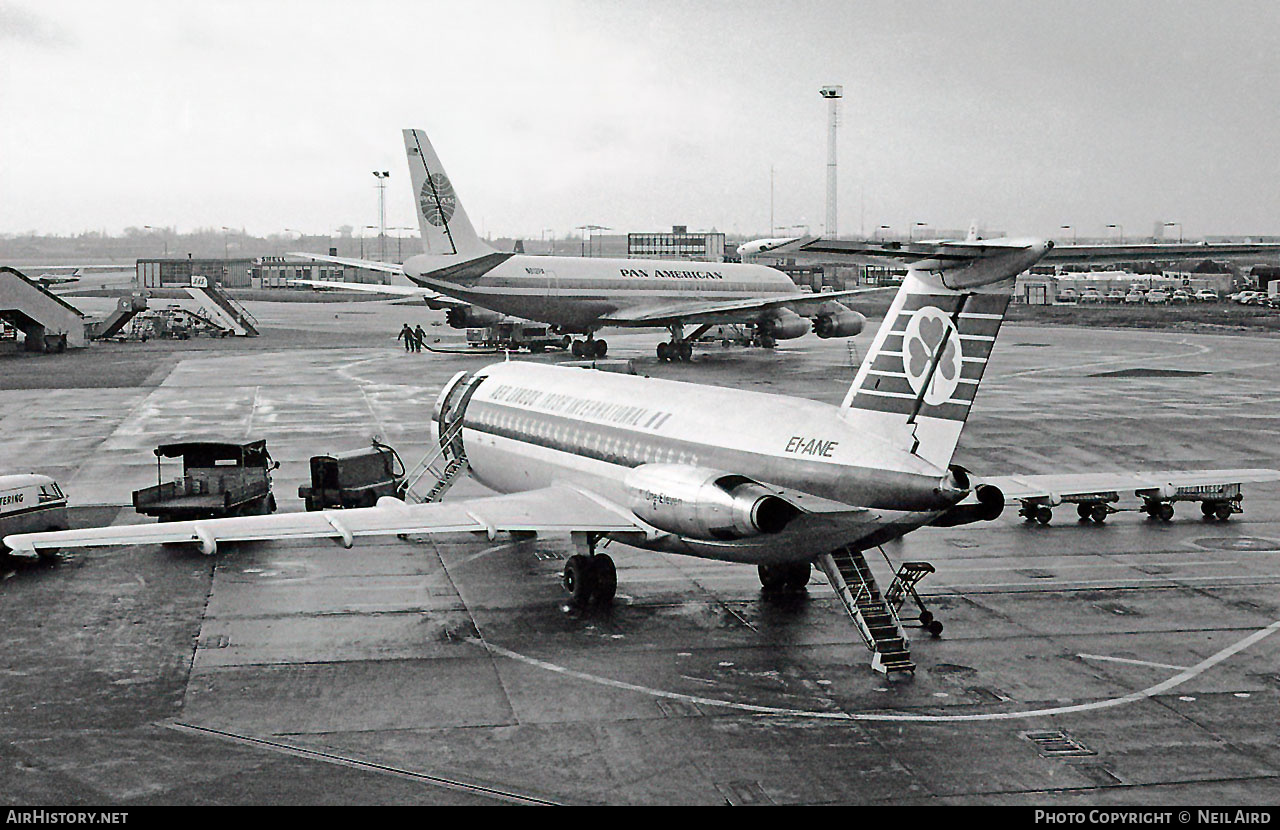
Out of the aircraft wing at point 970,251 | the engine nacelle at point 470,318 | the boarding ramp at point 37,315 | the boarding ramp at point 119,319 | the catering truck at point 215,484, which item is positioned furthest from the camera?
the boarding ramp at point 119,319

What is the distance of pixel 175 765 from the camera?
16219mm

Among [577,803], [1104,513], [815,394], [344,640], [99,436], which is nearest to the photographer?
[577,803]

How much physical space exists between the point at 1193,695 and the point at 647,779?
906 cm

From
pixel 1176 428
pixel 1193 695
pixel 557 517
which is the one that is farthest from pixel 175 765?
pixel 1176 428

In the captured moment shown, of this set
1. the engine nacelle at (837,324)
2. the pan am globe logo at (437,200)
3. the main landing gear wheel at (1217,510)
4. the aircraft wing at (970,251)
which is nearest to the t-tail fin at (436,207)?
the pan am globe logo at (437,200)

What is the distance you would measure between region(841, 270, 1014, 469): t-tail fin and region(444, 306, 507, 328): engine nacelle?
221 feet

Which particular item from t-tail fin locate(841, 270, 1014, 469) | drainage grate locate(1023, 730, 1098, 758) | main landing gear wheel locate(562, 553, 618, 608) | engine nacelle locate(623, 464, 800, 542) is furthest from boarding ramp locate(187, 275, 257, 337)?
drainage grate locate(1023, 730, 1098, 758)

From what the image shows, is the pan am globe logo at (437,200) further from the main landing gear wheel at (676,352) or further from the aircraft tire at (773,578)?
the aircraft tire at (773,578)

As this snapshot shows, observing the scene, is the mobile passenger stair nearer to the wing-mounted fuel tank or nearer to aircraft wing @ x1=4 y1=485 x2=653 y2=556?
aircraft wing @ x1=4 y1=485 x2=653 y2=556

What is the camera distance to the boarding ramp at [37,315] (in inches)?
3233

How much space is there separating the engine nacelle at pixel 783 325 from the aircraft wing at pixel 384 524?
177ft

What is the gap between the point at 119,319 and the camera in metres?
Answer: 99.2

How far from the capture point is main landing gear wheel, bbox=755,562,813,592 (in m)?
25.1

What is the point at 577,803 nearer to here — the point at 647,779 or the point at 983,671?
the point at 647,779
